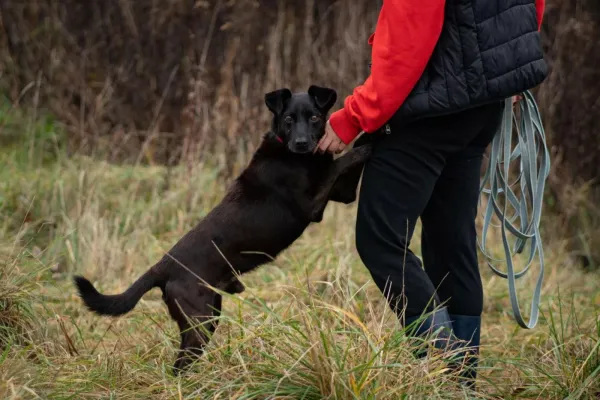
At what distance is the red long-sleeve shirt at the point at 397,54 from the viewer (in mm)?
2600

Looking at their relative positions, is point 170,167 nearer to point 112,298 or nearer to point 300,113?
point 300,113

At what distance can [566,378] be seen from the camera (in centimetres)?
285

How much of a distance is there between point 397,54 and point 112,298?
1.42m

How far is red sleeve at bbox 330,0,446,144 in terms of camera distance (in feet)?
8.53

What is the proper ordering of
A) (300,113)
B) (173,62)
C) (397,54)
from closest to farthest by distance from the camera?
(397,54) → (300,113) → (173,62)

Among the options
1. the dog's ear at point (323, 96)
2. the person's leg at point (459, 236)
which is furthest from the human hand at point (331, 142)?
the dog's ear at point (323, 96)

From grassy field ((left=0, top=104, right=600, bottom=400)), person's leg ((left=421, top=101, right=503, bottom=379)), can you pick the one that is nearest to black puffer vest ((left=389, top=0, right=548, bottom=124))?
person's leg ((left=421, top=101, right=503, bottom=379))

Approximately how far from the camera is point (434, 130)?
280 centimetres

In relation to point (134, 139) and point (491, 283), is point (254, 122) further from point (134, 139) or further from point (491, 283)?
point (491, 283)

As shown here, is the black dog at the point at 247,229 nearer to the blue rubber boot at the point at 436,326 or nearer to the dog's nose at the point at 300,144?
the dog's nose at the point at 300,144

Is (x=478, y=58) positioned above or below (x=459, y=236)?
above

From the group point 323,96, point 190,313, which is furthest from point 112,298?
point 323,96

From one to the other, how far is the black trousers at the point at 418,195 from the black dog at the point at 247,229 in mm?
334


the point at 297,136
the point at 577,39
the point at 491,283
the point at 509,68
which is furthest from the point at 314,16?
the point at 509,68
